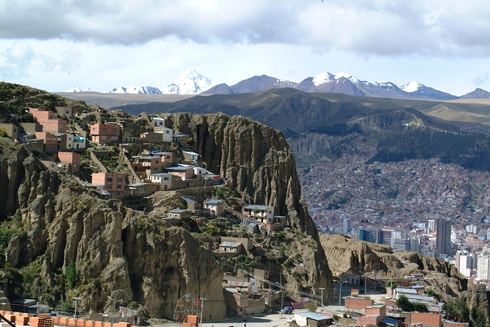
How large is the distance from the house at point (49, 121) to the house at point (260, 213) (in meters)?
17.7

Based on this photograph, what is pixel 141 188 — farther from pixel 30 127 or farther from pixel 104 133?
pixel 30 127

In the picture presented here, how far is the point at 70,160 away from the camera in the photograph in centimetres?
8744

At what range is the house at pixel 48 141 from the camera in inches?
3511

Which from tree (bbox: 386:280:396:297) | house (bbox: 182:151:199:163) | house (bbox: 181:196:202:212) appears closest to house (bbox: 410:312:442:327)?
tree (bbox: 386:280:396:297)

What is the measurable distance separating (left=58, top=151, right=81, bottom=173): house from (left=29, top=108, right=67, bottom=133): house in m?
5.71

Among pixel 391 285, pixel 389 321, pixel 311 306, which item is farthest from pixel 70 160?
pixel 391 285

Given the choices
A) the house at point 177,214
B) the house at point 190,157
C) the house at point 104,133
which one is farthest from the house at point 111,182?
the house at point 190,157

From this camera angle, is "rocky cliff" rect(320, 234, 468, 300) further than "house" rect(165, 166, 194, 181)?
Yes

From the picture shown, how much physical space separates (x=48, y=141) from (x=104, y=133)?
318 inches

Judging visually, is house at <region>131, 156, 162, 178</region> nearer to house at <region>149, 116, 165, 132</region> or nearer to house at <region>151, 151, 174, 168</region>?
house at <region>151, 151, 174, 168</region>

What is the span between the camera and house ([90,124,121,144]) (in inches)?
3794

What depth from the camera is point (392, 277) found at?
110938 mm

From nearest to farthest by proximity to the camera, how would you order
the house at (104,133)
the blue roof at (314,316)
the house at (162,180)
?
the blue roof at (314,316) < the house at (162,180) < the house at (104,133)

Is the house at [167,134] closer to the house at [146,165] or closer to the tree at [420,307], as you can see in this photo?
the house at [146,165]
